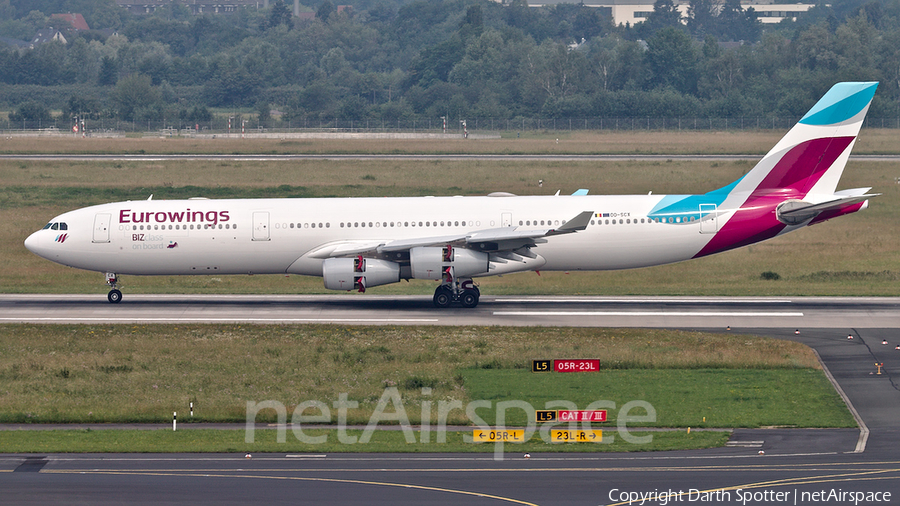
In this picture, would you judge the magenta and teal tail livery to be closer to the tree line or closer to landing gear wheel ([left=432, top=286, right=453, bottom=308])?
landing gear wheel ([left=432, top=286, right=453, bottom=308])

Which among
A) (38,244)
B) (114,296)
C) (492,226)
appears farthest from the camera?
(114,296)

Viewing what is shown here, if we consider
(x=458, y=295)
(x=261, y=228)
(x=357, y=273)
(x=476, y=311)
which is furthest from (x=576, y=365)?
(x=261, y=228)

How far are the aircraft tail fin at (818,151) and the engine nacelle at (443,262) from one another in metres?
11.8

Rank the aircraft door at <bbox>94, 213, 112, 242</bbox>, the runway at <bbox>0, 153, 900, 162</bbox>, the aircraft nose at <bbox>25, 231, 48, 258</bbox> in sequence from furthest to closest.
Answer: the runway at <bbox>0, 153, 900, 162</bbox>
the aircraft nose at <bbox>25, 231, 48, 258</bbox>
the aircraft door at <bbox>94, 213, 112, 242</bbox>

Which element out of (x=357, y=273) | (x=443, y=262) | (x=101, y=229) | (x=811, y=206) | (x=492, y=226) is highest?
(x=811, y=206)

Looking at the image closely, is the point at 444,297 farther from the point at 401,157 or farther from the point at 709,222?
the point at 401,157

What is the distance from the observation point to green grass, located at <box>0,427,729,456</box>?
24641 mm

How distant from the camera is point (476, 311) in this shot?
43.9m

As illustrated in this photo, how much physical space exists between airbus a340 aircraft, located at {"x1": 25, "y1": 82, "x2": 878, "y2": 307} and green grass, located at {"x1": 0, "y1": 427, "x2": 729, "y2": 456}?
17413 mm

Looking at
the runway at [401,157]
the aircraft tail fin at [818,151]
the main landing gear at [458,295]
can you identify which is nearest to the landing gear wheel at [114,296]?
the main landing gear at [458,295]

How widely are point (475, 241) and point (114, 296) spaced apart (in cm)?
1669

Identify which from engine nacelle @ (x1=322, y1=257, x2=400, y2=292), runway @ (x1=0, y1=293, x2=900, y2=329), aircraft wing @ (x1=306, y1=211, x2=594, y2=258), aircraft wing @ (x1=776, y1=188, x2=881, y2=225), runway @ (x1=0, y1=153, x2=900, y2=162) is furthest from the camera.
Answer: runway @ (x1=0, y1=153, x2=900, y2=162)

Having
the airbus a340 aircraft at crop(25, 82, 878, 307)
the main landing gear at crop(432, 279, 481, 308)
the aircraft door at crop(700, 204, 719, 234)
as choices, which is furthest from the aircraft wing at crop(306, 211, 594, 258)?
the aircraft door at crop(700, 204, 719, 234)

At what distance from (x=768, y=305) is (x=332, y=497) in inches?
1134
